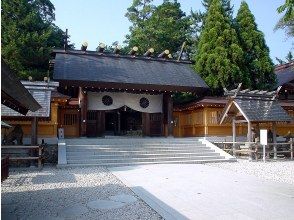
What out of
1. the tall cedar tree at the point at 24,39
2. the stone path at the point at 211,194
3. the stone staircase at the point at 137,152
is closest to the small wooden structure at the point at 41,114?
the stone staircase at the point at 137,152

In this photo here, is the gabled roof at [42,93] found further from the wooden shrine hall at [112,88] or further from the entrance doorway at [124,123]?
the entrance doorway at [124,123]

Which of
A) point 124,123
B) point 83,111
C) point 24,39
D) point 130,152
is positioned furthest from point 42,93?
point 124,123

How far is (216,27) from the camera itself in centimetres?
2369

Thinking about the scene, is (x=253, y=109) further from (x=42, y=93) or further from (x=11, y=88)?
(x=11, y=88)

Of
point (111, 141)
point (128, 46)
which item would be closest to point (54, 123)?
point (111, 141)

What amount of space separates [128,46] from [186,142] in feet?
64.4

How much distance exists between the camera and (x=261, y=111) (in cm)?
1623

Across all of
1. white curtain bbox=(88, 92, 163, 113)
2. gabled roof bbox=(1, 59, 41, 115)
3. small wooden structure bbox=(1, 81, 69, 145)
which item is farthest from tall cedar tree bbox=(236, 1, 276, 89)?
gabled roof bbox=(1, 59, 41, 115)

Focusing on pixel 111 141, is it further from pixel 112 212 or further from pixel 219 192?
pixel 112 212

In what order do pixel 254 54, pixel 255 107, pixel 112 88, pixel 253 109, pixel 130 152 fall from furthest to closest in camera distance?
pixel 254 54 < pixel 112 88 < pixel 255 107 < pixel 253 109 < pixel 130 152

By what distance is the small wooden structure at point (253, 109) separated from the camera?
15758mm

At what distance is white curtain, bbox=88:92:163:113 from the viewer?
20109mm

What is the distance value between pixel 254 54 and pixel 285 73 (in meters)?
5.48

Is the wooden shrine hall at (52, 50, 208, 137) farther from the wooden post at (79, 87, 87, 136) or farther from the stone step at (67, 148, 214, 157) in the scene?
the stone step at (67, 148, 214, 157)
